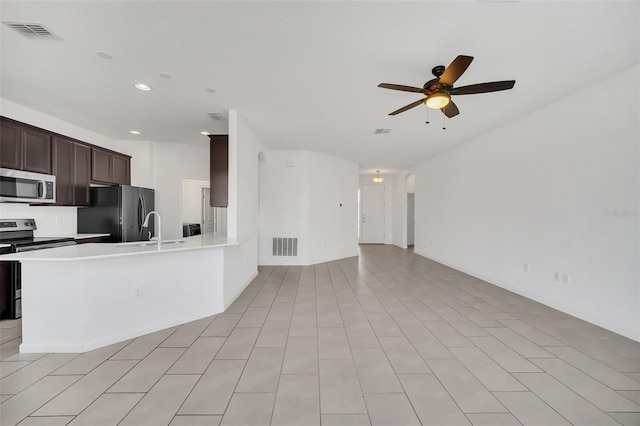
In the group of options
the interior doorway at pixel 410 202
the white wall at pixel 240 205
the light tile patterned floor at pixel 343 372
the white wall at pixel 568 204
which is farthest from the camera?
the interior doorway at pixel 410 202

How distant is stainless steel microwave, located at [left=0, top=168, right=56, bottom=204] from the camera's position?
3.24m

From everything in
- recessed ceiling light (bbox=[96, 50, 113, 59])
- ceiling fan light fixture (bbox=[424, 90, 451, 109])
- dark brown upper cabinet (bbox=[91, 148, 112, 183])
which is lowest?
dark brown upper cabinet (bbox=[91, 148, 112, 183])

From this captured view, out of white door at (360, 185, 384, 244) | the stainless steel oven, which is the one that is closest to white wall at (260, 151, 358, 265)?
the stainless steel oven

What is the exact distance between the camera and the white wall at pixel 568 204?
2850 millimetres

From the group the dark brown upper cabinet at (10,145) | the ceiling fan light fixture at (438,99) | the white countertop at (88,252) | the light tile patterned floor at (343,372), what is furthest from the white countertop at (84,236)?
the ceiling fan light fixture at (438,99)

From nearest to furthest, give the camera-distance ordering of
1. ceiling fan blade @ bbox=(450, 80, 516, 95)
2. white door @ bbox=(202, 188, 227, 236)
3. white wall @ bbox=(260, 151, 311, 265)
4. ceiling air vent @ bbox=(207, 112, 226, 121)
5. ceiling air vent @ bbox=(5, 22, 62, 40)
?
ceiling air vent @ bbox=(5, 22, 62, 40) → ceiling fan blade @ bbox=(450, 80, 516, 95) → ceiling air vent @ bbox=(207, 112, 226, 121) → white wall @ bbox=(260, 151, 311, 265) → white door @ bbox=(202, 188, 227, 236)

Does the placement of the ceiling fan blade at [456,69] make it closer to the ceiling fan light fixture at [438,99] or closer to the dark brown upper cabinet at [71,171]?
the ceiling fan light fixture at [438,99]

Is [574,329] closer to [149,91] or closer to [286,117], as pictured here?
[286,117]

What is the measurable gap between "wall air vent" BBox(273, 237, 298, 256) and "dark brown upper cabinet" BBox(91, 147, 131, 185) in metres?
3.39

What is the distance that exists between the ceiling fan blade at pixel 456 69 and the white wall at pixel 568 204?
6.89 ft

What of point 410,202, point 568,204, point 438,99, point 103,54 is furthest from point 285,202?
point 410,202

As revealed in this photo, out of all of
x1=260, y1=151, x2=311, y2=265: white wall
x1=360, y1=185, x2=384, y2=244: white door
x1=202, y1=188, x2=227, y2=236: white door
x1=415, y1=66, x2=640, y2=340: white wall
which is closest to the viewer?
x1=415, y1=66, x2=640, y2=340: white wall

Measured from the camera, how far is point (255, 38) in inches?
88.9

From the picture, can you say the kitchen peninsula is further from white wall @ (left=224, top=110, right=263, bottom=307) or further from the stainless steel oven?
the stainless steel oven
